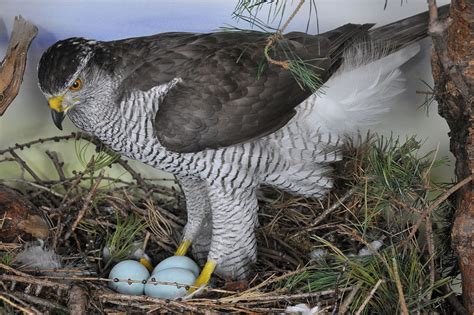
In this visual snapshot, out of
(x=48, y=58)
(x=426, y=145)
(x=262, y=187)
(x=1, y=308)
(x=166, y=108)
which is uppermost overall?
(x=48, y=58)

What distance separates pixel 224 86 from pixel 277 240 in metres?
0.63

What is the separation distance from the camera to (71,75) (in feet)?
5.44

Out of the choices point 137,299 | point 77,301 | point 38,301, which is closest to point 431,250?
point 137,299

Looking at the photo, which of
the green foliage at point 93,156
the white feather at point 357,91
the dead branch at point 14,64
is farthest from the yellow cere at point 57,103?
the white feather at point 357,91

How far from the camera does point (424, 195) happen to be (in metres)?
1.70

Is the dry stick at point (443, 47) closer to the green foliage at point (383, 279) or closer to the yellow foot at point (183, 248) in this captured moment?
the green foliage at point (383, 279)

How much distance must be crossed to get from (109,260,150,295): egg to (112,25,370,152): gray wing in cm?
41

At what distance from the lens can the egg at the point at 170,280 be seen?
5.75 feet

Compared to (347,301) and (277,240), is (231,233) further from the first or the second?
(347,301)

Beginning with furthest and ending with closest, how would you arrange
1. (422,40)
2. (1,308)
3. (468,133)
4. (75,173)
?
(75,173)
(422,40)
(1,308)
(468,133)

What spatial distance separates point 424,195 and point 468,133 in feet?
0.78

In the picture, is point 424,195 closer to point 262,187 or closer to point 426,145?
point 426,145

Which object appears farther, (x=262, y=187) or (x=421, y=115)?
(x=262, y=187)

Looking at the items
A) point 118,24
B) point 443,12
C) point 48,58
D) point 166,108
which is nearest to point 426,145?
point 443,12
